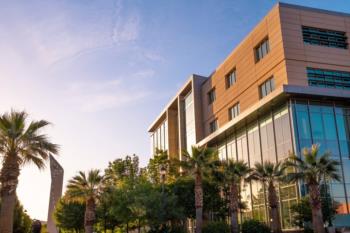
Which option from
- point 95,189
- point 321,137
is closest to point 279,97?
point 321,137

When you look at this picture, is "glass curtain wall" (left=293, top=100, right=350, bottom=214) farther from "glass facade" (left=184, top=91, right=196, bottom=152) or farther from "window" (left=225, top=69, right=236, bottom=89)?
"glass facade" (left=184, top=91, right=196, bottom=152)

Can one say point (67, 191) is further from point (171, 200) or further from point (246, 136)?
point (246, 136)

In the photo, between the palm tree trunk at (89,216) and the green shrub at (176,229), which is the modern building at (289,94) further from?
the palm tree trunk at (89,216)

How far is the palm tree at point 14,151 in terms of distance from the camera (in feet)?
75.0

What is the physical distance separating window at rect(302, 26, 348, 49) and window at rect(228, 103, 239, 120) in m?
12.7

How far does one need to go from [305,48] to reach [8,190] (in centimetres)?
3164

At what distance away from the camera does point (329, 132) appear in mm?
41000

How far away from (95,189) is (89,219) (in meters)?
3.07

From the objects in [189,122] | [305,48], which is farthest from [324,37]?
[189,122]

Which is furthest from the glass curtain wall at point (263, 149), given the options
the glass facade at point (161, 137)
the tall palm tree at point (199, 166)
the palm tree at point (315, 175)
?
the glass facade at point (161, 137)

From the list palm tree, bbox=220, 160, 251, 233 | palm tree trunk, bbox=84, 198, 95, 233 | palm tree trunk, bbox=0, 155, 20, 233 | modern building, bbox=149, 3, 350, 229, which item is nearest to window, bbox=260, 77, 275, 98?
modern building, bbox=149, 3, 350, 229

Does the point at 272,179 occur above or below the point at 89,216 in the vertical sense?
above

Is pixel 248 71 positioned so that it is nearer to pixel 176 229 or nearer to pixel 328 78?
pixel 328 78

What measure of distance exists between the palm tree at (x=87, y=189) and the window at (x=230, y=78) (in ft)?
69.0
